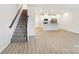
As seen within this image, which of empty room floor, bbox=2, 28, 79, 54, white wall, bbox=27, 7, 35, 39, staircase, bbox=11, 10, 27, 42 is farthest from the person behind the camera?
white wall, bbox=27, 7, 35, 39

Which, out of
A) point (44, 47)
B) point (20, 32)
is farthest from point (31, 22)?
point (44, 47)

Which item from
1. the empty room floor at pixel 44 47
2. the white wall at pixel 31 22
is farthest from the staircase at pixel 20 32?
the white wall at pixel 31 22

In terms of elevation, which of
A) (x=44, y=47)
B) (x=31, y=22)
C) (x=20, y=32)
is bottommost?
(x=44, y=47)

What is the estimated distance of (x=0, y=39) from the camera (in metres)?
4.39

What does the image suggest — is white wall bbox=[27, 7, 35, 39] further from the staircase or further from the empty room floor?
the empty room floor

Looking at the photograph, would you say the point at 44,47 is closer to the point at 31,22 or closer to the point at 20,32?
the point at 20,32

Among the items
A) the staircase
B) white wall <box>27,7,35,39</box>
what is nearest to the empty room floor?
the staircase

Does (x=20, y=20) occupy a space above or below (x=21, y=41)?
above

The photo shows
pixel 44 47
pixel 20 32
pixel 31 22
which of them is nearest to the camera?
pixel 44 47

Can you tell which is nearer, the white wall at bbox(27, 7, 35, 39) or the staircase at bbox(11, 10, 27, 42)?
the staircase at bbox(11, 10, 27, 42)
